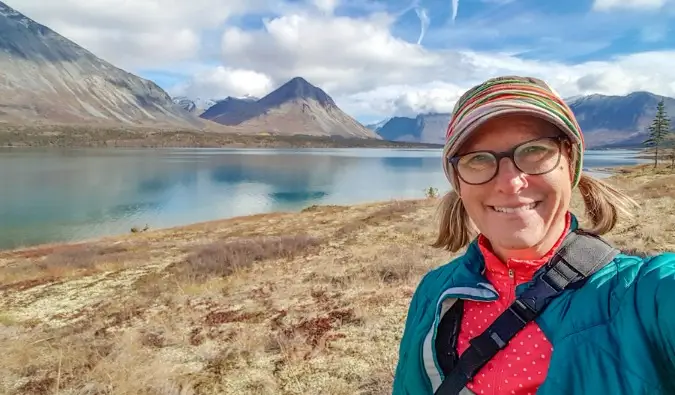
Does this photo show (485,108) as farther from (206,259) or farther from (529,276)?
(206,259)

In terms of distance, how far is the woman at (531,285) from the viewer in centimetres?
132

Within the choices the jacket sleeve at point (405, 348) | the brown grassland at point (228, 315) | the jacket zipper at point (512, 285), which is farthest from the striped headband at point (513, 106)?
the brown grassland at point (228, 315)

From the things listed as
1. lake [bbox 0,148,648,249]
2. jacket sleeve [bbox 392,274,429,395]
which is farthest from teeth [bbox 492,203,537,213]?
lake [bbox 0,148,648,249]

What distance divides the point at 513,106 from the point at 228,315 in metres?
7.28

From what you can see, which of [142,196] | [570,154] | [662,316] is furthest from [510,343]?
[142,196]

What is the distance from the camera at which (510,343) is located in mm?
1612

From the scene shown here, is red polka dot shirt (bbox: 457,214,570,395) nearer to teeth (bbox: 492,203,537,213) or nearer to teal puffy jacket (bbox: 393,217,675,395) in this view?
teal puffy jacket (bbox: 393,217,675,395)

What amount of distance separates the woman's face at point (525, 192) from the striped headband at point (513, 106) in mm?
63

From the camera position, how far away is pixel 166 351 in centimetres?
635

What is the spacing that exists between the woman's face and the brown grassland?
111cm

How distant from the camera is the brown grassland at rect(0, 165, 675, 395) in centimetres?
520

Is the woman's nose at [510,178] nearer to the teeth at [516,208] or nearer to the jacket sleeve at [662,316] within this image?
the teeth at [516,208]

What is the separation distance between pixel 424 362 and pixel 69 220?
131 feet

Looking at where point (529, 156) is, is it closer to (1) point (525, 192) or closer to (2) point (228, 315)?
(1) point (525, 192)
